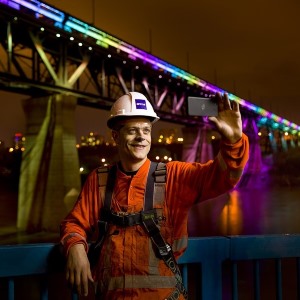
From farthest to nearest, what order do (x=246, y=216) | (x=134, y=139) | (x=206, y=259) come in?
(x=246, y=216) < (x=206, y=259) < (x=134, y=139)

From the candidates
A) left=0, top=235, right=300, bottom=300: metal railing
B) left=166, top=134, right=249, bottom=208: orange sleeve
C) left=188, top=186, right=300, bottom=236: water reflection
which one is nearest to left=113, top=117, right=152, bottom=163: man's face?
left=166, top=134, right=249, bottom=208: orange sleeve

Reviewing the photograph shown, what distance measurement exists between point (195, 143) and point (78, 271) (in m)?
59.6

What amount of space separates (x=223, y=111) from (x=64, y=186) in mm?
34257

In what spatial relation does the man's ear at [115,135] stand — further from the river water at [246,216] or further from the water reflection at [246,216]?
the water reflection at [246,216]

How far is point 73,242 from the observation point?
2.87 m

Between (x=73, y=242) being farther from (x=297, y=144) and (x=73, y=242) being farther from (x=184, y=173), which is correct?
(x=297, y=144)

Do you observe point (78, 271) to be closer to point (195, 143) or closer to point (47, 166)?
point (47, 166)

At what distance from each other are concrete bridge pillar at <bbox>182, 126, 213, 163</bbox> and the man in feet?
189

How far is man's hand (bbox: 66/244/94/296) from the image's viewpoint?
2711 mm

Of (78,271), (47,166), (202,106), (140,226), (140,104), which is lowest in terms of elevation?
(78,271)

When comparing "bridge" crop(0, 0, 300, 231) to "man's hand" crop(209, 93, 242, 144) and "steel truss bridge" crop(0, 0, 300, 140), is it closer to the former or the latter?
"steel truss bridge" crop(0, 0, 300, 140)

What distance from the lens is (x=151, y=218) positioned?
113 inches

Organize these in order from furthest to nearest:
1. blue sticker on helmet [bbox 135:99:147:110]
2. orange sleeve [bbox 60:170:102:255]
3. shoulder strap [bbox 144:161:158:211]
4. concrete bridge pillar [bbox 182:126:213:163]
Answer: concrete bridge pillar [bbox 182:126:213:163], blue sticker on helmet [bbox 135:99:147:110], orange sleeve [bbox 60:170:102:255], shoulder strap [bbox 144:161:158:211]

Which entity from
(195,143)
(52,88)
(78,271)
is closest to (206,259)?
(78,271)
